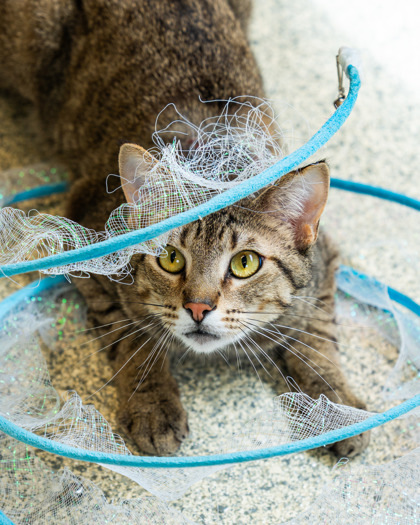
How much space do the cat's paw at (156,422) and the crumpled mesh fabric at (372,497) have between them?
0.32 m

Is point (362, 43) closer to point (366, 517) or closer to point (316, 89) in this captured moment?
point (316, 89)

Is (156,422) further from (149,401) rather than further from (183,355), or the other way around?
(183,355)

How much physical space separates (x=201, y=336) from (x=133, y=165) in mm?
394

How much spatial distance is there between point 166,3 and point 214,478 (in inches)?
51.2

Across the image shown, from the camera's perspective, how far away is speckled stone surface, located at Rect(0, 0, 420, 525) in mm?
1299

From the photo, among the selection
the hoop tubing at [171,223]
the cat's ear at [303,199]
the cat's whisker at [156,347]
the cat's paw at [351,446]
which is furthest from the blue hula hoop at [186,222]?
the cat's whisker at [156,347]

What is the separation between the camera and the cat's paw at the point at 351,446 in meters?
1.33

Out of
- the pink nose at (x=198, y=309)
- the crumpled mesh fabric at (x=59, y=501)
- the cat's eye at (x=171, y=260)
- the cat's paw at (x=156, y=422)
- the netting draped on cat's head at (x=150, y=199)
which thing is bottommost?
the crumpled mesh fabric at (x=59, y=501)

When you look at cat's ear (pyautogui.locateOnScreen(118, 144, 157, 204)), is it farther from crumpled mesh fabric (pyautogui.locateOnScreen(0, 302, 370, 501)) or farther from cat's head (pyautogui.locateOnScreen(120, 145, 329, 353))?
crumpled mesh fabric (pyautogui.locateOnScreen(0, 302, 370, 501))

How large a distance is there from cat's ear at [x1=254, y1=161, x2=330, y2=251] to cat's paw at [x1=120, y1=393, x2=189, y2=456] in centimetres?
49

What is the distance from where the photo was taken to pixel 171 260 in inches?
48.7

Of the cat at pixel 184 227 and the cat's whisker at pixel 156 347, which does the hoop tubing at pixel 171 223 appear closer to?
the cat at pixel 184 227

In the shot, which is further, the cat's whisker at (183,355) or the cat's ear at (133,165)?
the cat's whisker at (183,355)

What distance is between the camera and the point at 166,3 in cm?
166
